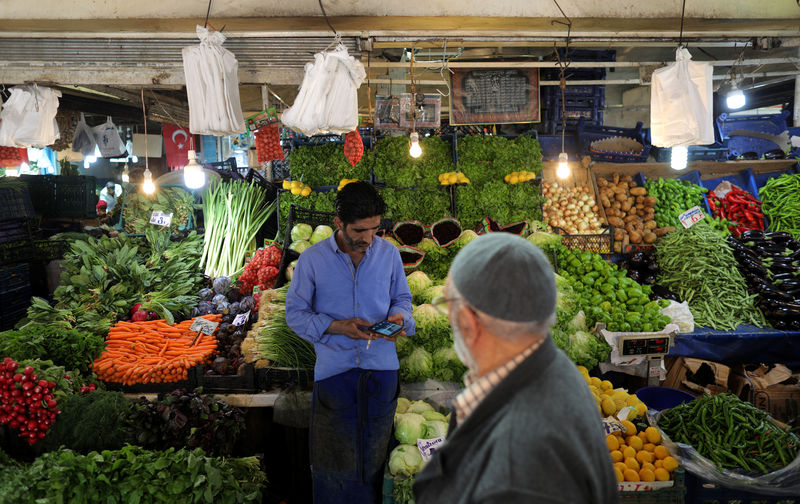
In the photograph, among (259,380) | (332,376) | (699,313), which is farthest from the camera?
(699,313)

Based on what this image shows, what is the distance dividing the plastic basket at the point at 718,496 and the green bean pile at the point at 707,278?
7.25 ft

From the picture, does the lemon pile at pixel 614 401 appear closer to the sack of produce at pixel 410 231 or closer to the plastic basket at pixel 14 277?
the sack of produce at pixel 410 231

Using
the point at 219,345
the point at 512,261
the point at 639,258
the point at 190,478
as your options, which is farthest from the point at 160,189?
the point at 512,261

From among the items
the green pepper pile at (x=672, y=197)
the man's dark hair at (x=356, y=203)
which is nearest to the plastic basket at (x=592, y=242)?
the green pepper pile at (x=672, y=197)

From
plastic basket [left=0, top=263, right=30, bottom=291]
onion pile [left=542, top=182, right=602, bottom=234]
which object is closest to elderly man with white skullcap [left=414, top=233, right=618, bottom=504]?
onion pile [left=542, top=182, right=602, bottom=234]

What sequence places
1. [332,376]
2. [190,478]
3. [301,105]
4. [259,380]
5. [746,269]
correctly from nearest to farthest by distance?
[190,478] → [332,376] → [301,105] → [259,380] → [746,269]

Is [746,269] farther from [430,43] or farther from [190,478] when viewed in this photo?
[190,478]

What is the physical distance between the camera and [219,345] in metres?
4.17

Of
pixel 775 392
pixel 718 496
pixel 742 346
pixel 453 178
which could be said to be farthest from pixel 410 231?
pixel 775 392

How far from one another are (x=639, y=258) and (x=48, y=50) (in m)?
6.27

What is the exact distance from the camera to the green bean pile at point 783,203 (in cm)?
622

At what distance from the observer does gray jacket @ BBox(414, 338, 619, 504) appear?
3.14 feet

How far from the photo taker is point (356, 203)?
253 centimetres

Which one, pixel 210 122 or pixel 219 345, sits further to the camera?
pixel 219 345
